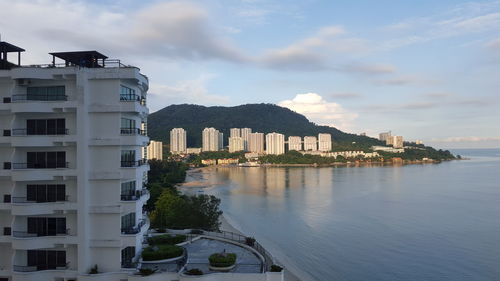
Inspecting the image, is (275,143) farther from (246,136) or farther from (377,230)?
(377,230)

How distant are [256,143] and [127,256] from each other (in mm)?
144090

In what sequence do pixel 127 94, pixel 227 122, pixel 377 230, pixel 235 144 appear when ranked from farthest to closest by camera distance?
1. pixel 227 122
2. pixel 235 144
3. pixel 377 230
4. pixel 127 94

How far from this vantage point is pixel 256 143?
15712 cm

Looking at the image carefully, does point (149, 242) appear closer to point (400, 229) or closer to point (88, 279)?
point (88, 279)

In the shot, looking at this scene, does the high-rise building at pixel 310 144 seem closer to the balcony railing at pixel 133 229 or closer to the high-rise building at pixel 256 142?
the high-rise building at pixel 256 142

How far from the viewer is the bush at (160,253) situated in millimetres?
13500

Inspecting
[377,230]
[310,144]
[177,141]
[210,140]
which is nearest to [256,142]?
[210,140]

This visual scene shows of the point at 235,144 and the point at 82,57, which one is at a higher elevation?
the point at 235,144

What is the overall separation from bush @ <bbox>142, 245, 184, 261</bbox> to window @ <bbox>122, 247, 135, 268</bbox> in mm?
396

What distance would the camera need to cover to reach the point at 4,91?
41.5 ft

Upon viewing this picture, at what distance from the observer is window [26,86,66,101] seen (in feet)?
41.5

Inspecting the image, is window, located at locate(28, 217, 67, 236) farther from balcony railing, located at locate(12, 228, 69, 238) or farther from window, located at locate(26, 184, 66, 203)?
window, located at locate(26, 184, 66, 203)

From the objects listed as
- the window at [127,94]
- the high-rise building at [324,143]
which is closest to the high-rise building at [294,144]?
the high-rise building at [324,143]

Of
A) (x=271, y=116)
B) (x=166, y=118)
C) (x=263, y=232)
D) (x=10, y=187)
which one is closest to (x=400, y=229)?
(x=263, y=232)
